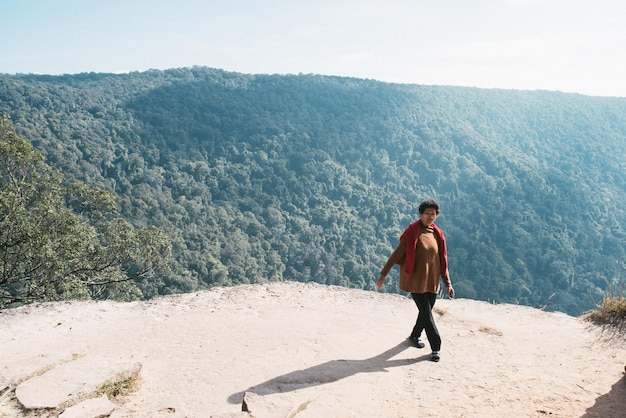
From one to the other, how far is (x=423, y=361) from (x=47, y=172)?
12.5 m

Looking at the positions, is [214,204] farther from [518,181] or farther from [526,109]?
[526,109]

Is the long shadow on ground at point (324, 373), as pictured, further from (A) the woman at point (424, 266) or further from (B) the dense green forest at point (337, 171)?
(B) the dense green forest at point (337, 171)

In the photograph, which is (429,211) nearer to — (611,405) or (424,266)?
(424,266)

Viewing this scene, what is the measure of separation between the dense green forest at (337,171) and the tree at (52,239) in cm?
2259

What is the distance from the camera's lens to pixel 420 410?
139 inches

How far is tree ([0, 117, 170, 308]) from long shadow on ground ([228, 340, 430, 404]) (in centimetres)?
767

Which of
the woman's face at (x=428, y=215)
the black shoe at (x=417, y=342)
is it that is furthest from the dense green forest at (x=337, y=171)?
the woman's face at (x=428, y=215)

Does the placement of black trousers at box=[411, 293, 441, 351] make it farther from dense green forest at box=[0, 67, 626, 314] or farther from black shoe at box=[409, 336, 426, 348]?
dense green forest at box=[0, 67, 626, 314]

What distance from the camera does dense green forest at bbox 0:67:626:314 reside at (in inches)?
2103

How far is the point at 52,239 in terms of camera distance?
10367 mm

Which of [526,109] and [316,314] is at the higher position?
[526,109]

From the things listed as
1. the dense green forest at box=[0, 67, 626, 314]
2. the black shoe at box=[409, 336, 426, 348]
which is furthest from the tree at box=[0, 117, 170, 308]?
the dense green forest at box=[0, 67, 626, 314]

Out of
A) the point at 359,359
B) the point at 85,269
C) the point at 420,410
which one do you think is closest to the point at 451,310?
the point at 359,359

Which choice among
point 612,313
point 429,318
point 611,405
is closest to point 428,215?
point 429,318
